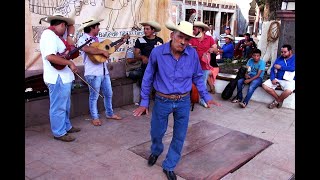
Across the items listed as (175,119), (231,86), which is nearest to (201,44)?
(231,86)

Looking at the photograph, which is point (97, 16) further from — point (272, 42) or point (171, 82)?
point (272, 42)

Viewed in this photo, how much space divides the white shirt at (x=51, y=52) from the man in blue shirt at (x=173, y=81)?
145 cm

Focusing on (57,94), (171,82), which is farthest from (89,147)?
(171,82)

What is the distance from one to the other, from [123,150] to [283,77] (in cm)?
407

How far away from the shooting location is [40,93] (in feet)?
16.9

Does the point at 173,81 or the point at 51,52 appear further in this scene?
the point at 51,52

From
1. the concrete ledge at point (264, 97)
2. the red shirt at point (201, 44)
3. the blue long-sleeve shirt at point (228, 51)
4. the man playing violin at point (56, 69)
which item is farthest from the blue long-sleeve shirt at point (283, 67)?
the man playing violin at point (56, 69)

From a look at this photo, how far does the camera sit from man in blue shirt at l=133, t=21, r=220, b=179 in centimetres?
337

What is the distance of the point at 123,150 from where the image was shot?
14.1ft

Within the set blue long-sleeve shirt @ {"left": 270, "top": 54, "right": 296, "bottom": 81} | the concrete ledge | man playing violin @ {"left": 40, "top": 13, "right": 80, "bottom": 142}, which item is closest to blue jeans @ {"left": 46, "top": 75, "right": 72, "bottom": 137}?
man playing violin @ {"left": 40, "top": 13, "right": 80, "bottom": 142}

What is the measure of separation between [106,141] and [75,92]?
1.37 meters

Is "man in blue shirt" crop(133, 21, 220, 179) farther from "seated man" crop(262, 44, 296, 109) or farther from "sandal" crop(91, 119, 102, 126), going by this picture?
"seated man" crop(262, 44, 296, 109)

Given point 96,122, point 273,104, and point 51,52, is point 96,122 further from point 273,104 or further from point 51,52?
point 273,104

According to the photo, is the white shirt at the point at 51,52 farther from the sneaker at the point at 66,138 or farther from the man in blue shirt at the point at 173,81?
the man in blue shirt at the point at 173,81
